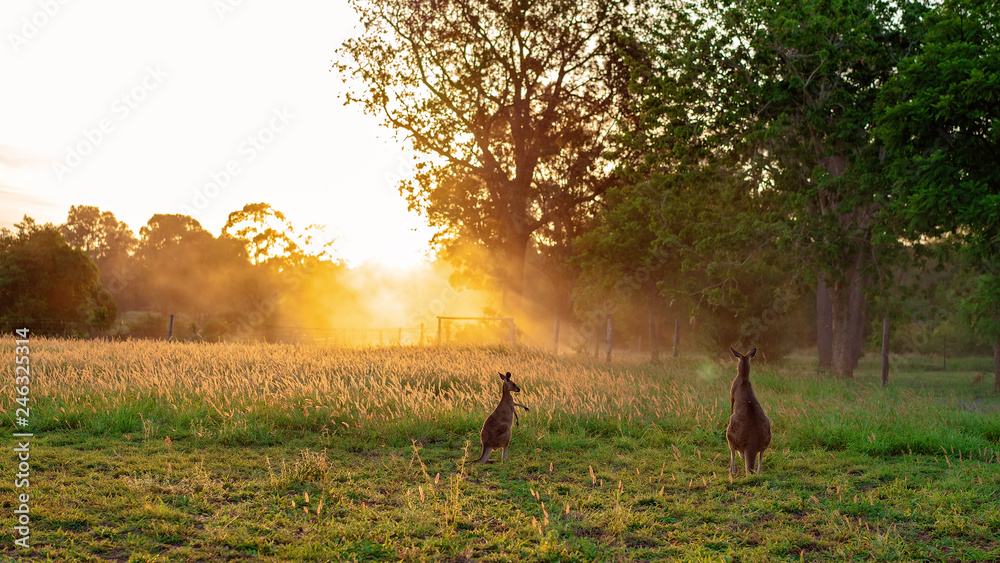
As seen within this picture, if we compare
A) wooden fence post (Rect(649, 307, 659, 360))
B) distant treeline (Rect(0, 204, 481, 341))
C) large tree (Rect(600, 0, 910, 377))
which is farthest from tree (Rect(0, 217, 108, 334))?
large tree (Rect(600, 0, 910, 377))

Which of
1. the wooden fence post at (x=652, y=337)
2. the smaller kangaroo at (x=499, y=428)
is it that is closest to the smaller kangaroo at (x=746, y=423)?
the smaller kangaroo at (x=499, y=428)

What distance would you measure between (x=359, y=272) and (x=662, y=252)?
60.5m

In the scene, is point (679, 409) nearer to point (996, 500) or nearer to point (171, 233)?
point (996, 500)

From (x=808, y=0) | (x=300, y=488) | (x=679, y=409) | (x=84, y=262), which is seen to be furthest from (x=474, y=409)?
(x=84, y=262)

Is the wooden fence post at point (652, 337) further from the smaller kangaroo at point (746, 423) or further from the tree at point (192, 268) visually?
the tree at point (192, 268)

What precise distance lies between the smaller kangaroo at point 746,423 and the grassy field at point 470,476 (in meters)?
0.32

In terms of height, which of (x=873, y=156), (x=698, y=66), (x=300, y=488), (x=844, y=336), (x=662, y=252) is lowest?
(x=300, y=488)

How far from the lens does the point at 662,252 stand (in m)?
29.3

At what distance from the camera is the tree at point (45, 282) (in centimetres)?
3738

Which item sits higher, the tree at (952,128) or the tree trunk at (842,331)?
the tree at (952,128)

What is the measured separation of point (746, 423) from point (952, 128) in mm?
13552

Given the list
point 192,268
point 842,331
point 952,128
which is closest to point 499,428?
point 952,128

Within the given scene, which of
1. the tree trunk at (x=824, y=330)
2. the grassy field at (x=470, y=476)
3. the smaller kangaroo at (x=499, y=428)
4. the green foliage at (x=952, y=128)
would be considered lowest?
the grassy field at (x=470, y=476)

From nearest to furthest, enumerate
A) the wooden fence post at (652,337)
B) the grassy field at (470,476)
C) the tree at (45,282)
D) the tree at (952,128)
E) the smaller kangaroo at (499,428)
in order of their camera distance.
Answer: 1. the grassy field at (470,476)
2. the smaller kangaroo at (499,428)
3. the tree at (952,128)
4. the wooden fence post at (652,337)
5. the tree at (45,282)
